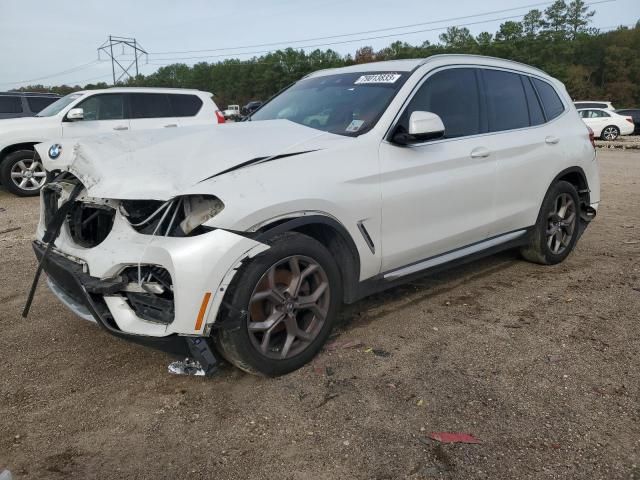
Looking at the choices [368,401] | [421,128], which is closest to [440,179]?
[421,128]

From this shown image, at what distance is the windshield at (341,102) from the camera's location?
11.5 ft

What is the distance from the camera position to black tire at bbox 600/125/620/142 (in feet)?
82.4

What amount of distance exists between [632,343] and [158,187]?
3.16m

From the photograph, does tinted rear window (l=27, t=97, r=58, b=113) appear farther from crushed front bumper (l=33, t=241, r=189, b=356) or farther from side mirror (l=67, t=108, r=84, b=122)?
crushed front bumper (l=33, t=241, r=189, b=356)

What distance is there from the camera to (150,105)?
33.2ft

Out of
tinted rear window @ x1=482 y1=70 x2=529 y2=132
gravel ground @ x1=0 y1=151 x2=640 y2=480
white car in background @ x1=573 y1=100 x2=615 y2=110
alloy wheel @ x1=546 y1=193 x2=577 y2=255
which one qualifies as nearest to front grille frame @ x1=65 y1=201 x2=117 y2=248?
gravel ground @ x1=0 y1=151 x2=640 y2=480

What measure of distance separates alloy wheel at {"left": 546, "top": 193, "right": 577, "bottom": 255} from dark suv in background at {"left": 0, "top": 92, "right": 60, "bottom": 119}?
1100 cm

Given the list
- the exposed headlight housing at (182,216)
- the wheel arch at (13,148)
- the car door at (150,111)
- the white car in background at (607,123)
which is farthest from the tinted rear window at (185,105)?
the white car in background at (607,123)

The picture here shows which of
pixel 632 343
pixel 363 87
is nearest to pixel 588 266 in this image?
pixel 632 343

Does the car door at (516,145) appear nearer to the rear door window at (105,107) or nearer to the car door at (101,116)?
the car door at (101,116)

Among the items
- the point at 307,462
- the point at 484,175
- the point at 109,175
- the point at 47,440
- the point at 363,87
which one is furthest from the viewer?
the point at 484,175

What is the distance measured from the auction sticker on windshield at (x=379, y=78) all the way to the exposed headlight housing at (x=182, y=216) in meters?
1.72

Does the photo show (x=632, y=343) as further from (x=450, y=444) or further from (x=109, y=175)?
(x=109, y=175)

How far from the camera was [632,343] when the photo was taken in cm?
352
